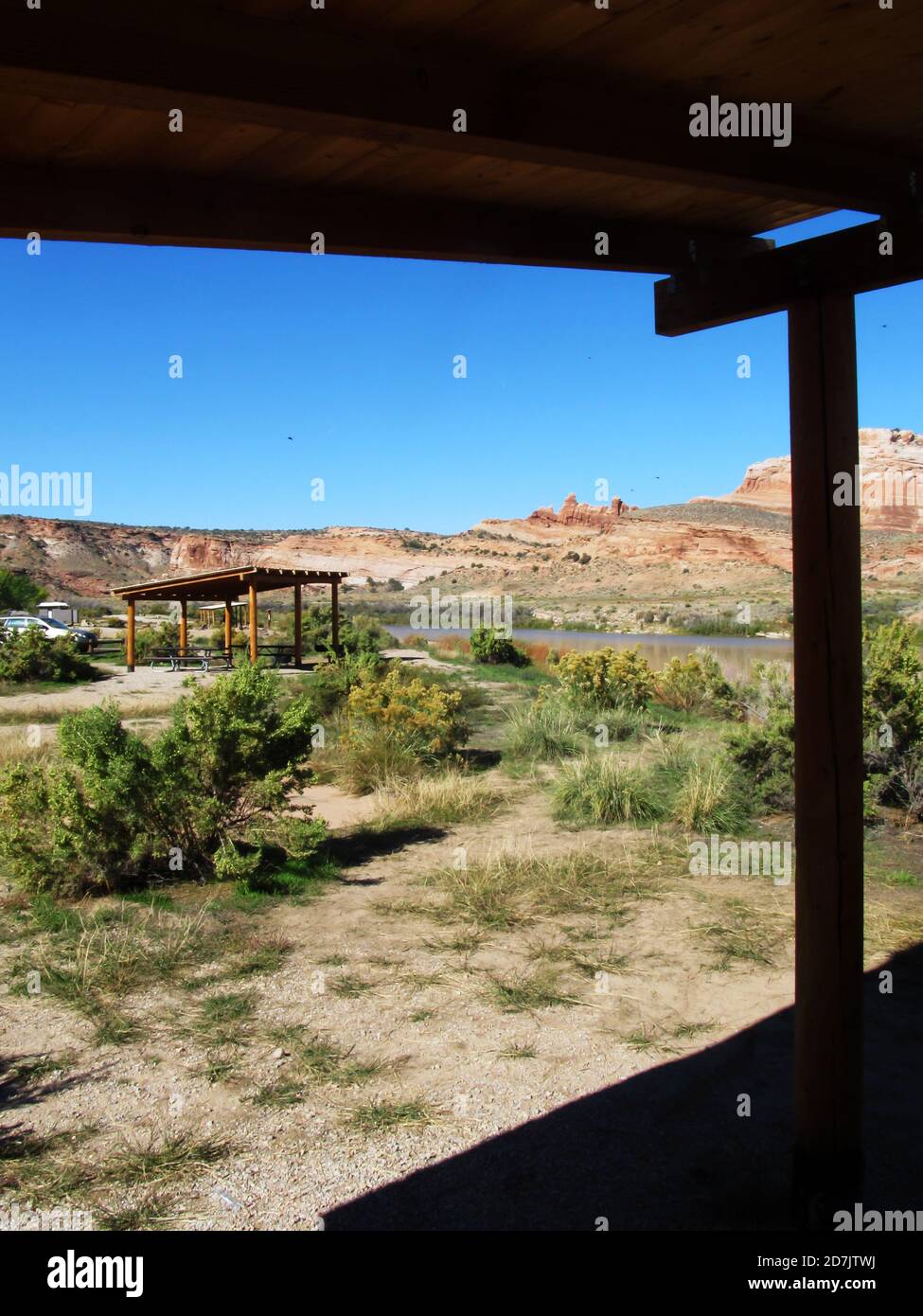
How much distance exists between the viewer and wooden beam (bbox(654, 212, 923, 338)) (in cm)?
253

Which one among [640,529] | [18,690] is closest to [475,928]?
[18,690]

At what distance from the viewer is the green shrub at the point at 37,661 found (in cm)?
1997

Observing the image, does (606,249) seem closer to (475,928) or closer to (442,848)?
(475,928)

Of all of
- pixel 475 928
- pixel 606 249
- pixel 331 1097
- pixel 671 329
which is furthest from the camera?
pixel 475 928

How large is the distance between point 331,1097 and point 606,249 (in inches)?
119

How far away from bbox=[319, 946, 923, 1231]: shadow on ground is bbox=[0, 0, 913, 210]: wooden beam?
282 centimetres

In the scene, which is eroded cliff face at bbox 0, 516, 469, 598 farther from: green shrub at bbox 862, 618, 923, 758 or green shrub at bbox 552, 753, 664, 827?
green shrub at bbox 862, 618, 923, 758

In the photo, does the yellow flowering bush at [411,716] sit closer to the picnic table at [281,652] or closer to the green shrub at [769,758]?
the green shrub at [769,758]

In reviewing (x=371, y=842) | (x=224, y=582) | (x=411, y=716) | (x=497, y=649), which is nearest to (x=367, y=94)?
(x=371, y=842)

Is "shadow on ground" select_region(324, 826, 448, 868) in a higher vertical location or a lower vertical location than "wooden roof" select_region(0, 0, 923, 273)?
lower

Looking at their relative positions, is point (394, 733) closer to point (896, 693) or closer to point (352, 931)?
point (352, 931)

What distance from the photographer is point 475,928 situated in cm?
540

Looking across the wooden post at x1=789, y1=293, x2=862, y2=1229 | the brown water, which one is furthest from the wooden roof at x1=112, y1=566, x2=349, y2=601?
the wooden post at x1=789, y1=293, x2=862, y2=1229

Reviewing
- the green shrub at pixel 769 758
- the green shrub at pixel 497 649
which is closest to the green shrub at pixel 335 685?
the green shrub at pixel 769 758
